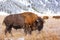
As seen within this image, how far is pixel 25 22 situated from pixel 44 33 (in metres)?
0.22

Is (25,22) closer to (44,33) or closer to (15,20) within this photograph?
(15,20)

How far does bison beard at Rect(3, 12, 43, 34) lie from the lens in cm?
223

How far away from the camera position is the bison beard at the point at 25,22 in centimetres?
223

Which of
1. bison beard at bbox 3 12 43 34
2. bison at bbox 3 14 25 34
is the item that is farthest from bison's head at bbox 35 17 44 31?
bison at bbox 3 14 25 34

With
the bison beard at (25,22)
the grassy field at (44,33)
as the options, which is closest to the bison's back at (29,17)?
the bison beard at (25,22)

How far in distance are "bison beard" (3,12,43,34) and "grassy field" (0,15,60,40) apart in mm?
40

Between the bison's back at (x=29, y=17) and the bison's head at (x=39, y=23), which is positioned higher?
the bison's back at (x=29, y=17)

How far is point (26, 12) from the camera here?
2.26 metres

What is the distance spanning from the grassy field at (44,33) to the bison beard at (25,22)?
0.13 feet

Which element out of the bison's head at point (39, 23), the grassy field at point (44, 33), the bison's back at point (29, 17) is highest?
the bison's back at point (29, 17)

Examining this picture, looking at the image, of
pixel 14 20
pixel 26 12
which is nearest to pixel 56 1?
pixel 26 12

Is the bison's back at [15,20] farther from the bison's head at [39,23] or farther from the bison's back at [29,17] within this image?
the bison's head at [39,23]

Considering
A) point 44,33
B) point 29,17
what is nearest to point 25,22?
point 29,17

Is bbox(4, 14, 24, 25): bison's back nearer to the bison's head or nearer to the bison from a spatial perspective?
the bison
